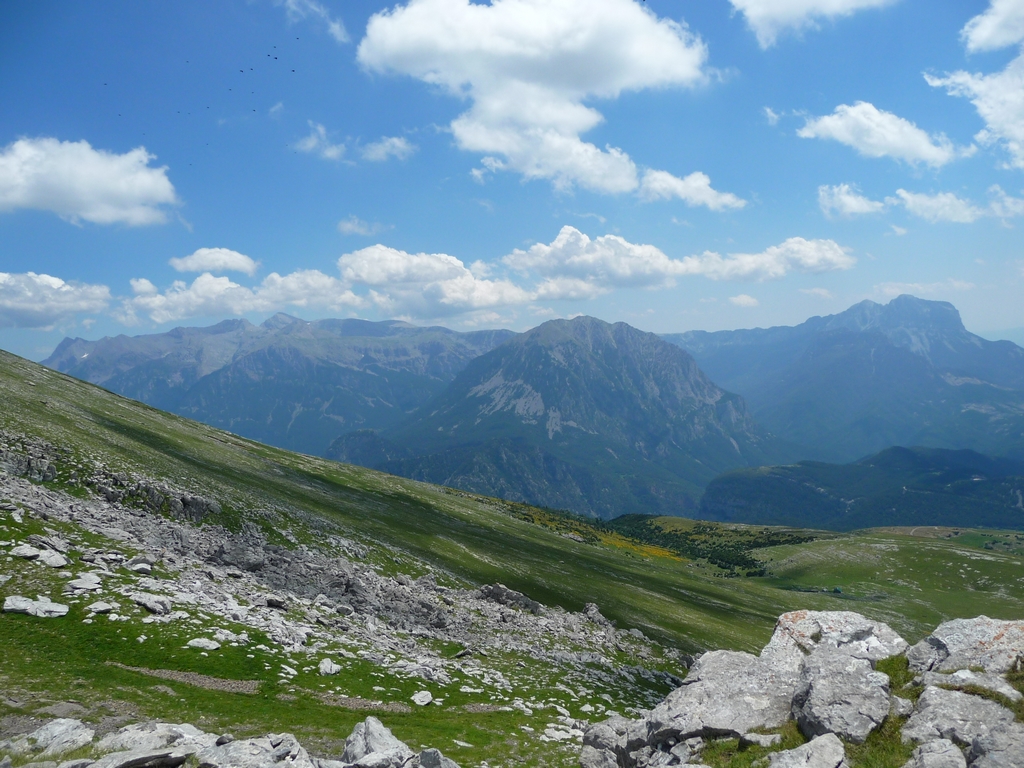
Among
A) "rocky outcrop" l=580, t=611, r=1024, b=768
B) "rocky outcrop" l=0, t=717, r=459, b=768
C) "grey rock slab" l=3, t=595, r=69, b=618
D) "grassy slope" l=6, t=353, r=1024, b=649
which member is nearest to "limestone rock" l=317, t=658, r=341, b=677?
"rocky outcrop" l=0, t=717, r=459, b=768

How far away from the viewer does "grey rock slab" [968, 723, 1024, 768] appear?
14609mm

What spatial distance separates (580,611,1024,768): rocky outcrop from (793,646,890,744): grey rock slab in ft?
0.11

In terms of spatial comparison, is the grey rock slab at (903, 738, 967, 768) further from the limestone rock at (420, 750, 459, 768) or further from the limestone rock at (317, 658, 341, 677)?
the limestone rock at (317, 658, 341, 677)

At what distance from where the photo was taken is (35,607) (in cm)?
2786

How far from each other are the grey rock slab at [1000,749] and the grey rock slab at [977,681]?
69.1 inches

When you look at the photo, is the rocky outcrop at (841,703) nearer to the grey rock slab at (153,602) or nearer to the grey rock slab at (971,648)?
the grey rock slab at (971,648)

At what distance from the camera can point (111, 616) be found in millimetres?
29156

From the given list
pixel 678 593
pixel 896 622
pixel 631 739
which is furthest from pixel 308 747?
pixel 896 622

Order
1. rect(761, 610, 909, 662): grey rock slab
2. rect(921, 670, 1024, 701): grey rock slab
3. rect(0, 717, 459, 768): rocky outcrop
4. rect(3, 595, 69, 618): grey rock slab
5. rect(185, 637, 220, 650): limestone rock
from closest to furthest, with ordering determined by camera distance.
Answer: rect(0, 717, 459, 768): rocky outcrop < rect(921, 670, 1024, 701): grey rock slab < rect(761, 610, 909, 662): grey rock slab < rect(3, 595, 69, 618): grey rock slab < rect(185, 637, 220, 650): limestone rock

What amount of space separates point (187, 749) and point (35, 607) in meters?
17.8

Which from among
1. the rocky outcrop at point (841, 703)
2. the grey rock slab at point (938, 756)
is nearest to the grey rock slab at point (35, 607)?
the rocky outcrop at point (841, 703)

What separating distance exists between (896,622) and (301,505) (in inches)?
4924

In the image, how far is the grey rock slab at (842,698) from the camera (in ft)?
57.3

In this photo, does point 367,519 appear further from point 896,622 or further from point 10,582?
point 896,622
